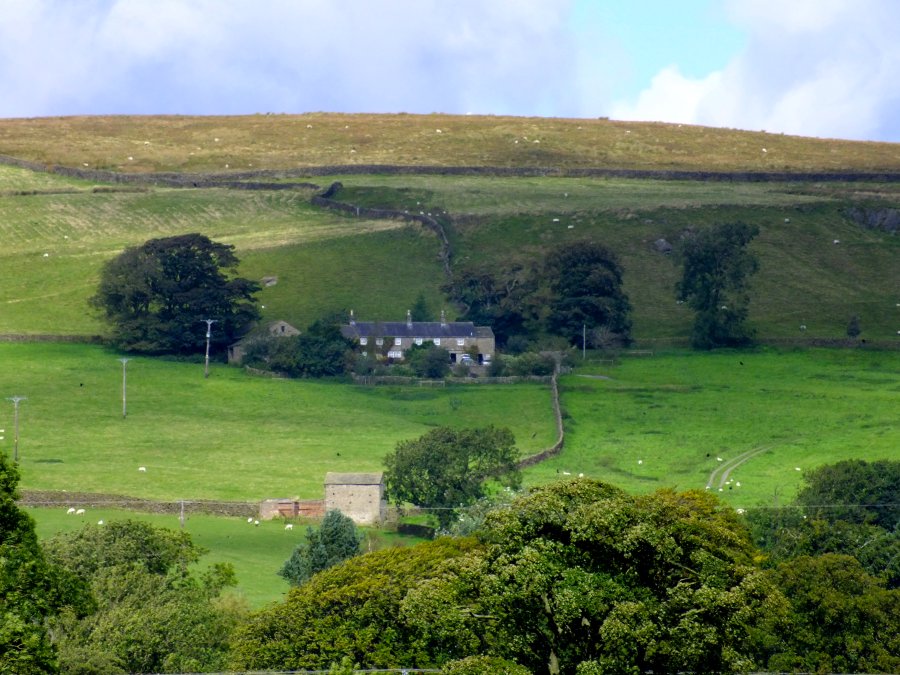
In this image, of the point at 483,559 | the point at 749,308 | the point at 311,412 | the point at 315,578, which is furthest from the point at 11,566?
the point at 749,308

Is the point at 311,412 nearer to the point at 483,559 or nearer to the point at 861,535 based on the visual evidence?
the point at 861,535

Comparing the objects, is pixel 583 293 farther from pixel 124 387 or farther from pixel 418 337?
pixel 124 387

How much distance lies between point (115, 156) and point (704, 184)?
63.4 m

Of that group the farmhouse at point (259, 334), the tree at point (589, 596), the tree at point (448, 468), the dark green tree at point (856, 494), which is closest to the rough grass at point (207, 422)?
the farmhouse at point (259, 334)

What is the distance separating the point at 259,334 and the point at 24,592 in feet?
276

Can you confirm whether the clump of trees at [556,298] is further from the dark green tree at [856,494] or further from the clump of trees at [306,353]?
the dark green tree at [856,494]

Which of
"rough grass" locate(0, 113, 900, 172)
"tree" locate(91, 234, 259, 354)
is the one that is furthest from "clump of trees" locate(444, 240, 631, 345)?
"rough grass" locate(0, 113, 900, 172)

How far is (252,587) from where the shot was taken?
202ft

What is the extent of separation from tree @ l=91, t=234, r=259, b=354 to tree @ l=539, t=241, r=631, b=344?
2112 cm

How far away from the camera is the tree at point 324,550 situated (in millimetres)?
61344

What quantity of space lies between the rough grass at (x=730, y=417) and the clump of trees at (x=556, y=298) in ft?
17.2

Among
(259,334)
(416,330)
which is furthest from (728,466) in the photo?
(259,334)

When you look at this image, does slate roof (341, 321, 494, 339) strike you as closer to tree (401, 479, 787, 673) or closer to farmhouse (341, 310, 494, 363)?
farmhouse (341, 310, 494, 363)

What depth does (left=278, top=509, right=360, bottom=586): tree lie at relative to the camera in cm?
6134
